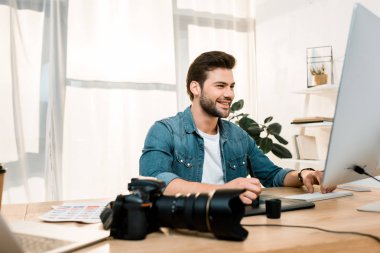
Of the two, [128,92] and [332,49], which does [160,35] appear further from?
[332,49]

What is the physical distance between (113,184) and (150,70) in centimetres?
93

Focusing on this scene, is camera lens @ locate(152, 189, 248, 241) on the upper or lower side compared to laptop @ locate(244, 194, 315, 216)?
upper

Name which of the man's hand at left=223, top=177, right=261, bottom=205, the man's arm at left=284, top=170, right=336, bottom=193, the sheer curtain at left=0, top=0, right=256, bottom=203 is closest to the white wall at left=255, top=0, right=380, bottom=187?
the sheer curtain at left=0, top=0, right=256, bottom=203

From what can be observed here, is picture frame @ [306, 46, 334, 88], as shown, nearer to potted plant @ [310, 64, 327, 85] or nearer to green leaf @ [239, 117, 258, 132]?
potted plant @ [310, 64, 327, 85]

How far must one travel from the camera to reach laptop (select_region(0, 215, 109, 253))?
578mm

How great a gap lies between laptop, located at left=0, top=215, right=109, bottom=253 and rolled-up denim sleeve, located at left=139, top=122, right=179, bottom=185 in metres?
0.61

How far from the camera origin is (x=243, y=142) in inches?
75.9

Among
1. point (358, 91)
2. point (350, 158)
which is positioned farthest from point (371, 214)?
point (358, 91)

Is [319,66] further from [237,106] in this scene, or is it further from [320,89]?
[237,106]

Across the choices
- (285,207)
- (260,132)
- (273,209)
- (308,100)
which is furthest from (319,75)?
(273,209)

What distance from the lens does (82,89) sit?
2795mm

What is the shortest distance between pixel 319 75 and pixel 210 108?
1.26 meters

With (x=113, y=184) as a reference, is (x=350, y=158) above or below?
above

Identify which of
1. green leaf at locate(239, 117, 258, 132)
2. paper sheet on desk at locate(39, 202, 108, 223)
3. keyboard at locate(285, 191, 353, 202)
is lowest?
keyboard at locate(285, 191, 353, 202)
